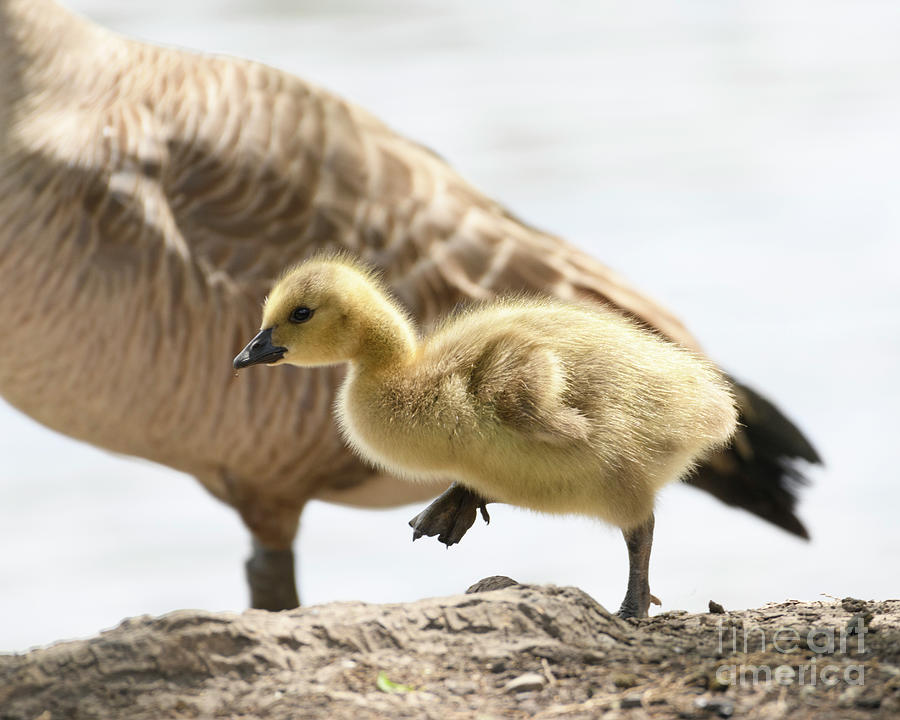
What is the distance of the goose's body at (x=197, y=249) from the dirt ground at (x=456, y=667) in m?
1.46

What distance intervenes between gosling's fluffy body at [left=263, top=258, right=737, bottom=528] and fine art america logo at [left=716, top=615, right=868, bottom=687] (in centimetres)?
24


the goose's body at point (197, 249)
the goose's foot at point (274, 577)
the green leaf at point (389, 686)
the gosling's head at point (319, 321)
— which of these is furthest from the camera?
the goose's foot at point (274, 577)

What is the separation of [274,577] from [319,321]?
195 cm

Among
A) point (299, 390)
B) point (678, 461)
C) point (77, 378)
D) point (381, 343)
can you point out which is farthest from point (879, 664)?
point (77, 378)

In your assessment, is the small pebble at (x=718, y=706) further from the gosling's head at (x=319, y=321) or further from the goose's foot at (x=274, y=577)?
the goose's foot at (x=274, y=577)

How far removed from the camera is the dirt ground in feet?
5.58

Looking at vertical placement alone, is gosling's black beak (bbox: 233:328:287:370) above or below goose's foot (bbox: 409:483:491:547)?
above

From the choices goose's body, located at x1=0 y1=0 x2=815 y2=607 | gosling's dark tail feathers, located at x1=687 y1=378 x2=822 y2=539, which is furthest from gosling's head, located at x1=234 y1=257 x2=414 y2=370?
gosling's dark tail feathers, located at x1=687 y1=378 x2=822 y2=539

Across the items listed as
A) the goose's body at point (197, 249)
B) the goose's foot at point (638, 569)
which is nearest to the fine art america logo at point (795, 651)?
the goose's foot at point (638, 569)

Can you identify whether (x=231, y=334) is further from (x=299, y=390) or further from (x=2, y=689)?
(x=2, y=689)

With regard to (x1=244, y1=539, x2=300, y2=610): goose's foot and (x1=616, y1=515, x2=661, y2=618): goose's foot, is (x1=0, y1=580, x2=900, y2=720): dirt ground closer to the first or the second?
(x1=616, y1=515, x2=661, y2=618): goose's foot

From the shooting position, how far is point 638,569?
207cm

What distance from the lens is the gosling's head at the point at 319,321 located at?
80.4 inches

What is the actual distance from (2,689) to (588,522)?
91 centimetres
